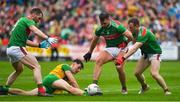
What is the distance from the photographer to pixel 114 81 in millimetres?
26875

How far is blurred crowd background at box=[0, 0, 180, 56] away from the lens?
43438 millimetres

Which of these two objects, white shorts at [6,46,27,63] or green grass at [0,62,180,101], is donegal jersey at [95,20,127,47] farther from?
white shorts at [6,46,27,63]

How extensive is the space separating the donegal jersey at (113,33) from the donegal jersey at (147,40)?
477mm

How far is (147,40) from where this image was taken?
20.7 meters

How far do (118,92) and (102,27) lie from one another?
207cm

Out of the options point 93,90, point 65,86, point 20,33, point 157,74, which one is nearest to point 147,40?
point 157,74

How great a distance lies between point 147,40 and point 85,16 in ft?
78.0

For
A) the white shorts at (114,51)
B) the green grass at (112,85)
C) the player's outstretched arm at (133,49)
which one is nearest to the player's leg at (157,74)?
the green grass at (112,85)

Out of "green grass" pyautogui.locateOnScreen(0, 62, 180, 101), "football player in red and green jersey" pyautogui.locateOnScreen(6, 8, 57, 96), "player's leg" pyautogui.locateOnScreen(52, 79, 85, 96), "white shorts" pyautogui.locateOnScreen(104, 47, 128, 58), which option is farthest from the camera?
"white shorts" pyautogui.locateOnScreen(104, 47, 128, 58)

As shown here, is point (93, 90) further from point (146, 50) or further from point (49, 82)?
point (146, 50)

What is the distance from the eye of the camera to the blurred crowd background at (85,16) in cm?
4344

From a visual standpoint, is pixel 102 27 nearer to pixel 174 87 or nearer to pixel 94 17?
pixel 174 87

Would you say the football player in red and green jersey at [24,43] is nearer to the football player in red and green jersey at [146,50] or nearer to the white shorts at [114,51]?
the white shorts at [114,51]

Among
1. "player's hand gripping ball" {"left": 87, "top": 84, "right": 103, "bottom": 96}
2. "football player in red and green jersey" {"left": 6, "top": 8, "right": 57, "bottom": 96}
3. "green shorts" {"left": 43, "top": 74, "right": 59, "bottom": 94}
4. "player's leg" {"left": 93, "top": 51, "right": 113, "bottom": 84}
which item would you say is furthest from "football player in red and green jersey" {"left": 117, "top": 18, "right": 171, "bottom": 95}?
"football player in red and green jersey" {"left": 6, "top": 8, "right": 57, "bottom": 96}
